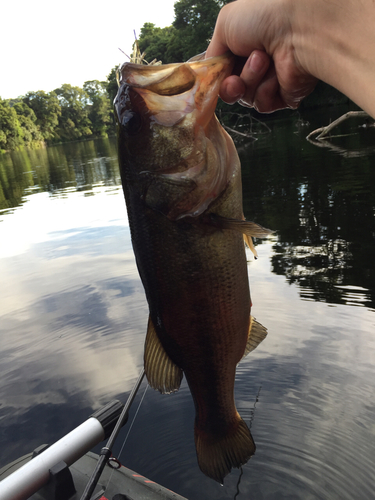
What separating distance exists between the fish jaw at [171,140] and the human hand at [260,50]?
24 centimetres

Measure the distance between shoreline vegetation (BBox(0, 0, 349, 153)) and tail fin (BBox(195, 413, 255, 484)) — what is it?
34965 mm

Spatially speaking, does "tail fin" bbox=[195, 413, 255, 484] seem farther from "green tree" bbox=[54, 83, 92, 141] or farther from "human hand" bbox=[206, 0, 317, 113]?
"green tree" bbox=[54, 83, 92, 141]

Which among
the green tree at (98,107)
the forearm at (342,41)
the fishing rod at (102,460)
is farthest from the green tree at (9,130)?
the forearm at (342,41)

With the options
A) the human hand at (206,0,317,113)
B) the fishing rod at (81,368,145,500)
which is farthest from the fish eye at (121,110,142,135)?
the fishing rod at (81,368,145,500)

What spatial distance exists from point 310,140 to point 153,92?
815 inches

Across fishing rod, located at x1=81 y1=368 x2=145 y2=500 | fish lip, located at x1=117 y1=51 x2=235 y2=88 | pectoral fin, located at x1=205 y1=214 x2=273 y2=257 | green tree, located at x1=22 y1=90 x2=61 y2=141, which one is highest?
green tree, located at x1=22 y1=90 x2=61 y2=141

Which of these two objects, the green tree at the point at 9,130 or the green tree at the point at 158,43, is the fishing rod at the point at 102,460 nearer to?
the green tree at the point at 158,43

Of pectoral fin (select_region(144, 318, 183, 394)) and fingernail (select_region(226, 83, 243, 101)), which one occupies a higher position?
fingernail (select_region(226, 83, 243, 101))

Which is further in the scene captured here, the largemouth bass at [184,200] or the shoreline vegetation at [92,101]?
the shoreline vegetation at [92,101]

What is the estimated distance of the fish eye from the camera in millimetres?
1798

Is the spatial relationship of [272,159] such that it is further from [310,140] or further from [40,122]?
[40,122]

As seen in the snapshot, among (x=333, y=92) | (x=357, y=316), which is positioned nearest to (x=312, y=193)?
(x=357, y=316)

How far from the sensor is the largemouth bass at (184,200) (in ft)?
5.75

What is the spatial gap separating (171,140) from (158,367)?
3.82 ft
